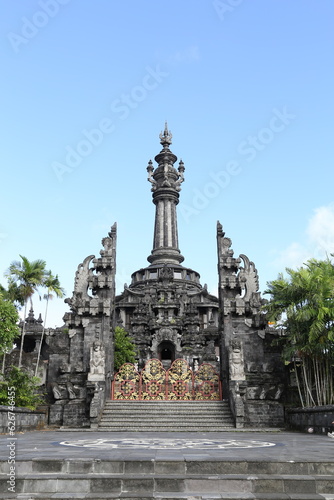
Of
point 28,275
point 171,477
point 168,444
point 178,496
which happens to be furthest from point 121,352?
point 178,496

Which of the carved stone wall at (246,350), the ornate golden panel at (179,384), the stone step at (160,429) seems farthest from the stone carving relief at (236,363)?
the ornate golden panel at (179,384)

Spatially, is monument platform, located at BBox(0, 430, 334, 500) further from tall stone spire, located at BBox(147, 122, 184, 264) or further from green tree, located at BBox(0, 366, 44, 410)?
tall stone spire, located at BBox(147, 122, 184, 264)

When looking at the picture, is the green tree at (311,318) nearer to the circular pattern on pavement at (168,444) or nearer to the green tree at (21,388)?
the circular pattern on pavement at (168,444)

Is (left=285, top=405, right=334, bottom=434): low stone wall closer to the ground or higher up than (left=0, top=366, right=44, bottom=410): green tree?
closer to the ground

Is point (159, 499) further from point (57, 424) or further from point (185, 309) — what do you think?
point (185, 309)

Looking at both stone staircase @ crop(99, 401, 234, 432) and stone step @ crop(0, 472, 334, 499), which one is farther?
stone staircase @ crop(99, 401, 234, 432)

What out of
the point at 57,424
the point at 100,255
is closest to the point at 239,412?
the point at 57,424

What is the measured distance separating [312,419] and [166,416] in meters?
6.12

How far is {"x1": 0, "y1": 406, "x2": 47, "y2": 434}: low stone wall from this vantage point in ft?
49.6

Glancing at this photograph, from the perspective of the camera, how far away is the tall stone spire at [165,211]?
50.9 metres

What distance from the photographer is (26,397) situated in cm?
1902

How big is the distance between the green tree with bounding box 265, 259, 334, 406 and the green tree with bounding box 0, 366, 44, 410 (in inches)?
450

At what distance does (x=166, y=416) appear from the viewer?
730 inches

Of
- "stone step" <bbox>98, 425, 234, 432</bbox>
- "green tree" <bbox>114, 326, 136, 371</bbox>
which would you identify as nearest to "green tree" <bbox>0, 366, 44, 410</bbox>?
"stone step" <bbox>98, 425, 234, 432</bbox>
